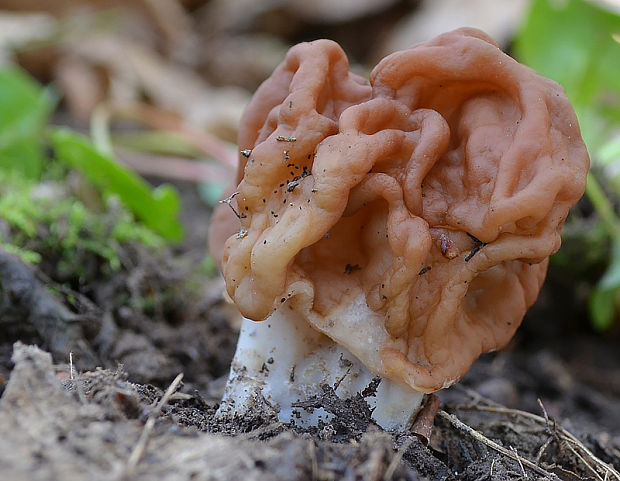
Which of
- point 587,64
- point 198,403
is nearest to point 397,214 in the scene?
point 198,403

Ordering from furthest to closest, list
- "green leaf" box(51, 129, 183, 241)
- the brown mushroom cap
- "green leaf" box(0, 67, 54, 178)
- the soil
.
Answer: "green leaf" box(0, 67, 54, 178) < "green leaf" box(51, 129, 183, 241) < the brown mushroom cap < the soil

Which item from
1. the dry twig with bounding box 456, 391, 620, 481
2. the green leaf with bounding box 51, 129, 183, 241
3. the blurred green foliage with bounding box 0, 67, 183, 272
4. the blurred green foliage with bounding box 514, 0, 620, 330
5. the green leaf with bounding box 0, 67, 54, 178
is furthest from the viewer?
the green leaf with bounding box 0, 67, 54, 178

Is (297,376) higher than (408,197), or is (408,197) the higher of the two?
(408,197)

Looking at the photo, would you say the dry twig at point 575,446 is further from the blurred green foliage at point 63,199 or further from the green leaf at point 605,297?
the blurred green foliage at point 63,199

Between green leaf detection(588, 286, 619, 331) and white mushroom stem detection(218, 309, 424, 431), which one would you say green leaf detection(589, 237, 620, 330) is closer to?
green leaf detection(588, 286, 619, 331)

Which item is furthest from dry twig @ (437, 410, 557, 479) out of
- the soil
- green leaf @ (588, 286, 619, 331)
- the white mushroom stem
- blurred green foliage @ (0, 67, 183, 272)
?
green leaf @ (588, 286, 619, 331)

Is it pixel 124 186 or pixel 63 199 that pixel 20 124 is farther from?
pixel 124 186

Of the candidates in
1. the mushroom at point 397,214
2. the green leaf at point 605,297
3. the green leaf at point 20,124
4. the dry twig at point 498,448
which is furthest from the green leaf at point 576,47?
the green leaf at point 20,124
